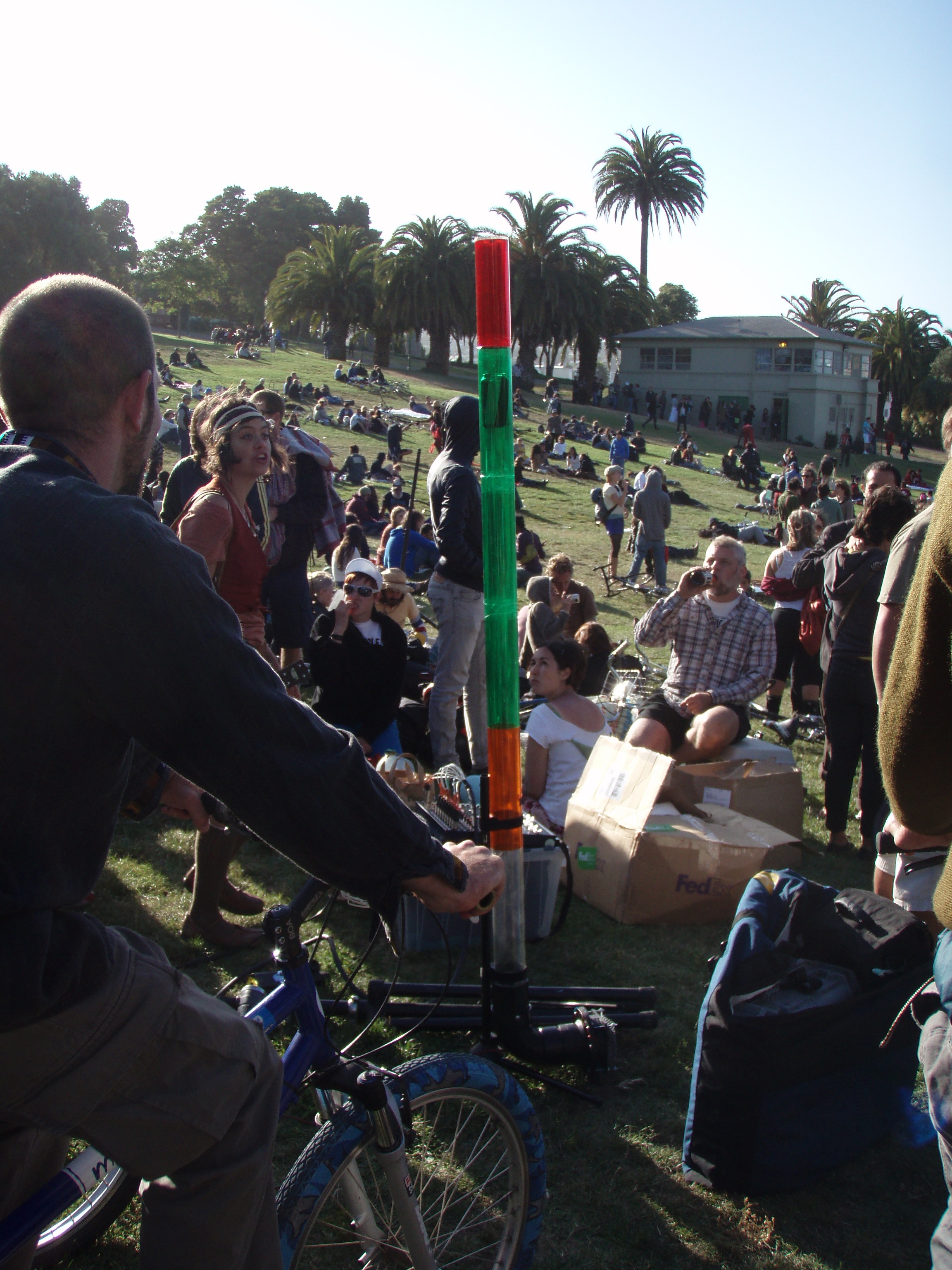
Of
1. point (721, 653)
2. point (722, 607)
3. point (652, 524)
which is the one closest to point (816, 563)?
point (722, 607)

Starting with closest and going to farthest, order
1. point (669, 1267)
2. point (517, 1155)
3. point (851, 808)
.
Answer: point (517, 1155) → point (669, 1267) → point (851, 808)

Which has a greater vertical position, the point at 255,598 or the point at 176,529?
the point at 176,529

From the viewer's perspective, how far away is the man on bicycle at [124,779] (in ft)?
4.02

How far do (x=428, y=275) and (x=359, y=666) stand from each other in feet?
153

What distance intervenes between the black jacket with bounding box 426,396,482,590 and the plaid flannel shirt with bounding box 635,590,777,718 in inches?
52.2

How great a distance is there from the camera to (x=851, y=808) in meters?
6.22

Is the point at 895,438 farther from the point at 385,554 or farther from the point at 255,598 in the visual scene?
the point at 255,598

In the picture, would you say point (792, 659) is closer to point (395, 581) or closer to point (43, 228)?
point (395, 581)

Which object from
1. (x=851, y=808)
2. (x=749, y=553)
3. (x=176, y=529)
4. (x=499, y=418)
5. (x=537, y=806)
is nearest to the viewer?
(x=499, y=418)

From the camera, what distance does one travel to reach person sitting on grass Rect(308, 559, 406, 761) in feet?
17.0

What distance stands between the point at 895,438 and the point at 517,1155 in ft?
202

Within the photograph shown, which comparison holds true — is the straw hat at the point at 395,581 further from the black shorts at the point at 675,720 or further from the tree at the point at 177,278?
the tree at the point at 177,278

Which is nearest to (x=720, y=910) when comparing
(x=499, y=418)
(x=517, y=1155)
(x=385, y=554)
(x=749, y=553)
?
(x=517, y=1155)

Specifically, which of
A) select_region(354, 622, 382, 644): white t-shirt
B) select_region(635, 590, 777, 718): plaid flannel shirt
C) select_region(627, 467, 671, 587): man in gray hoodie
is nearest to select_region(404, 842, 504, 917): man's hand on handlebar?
select_region(354, 622, 382, 644): white t-shirt
